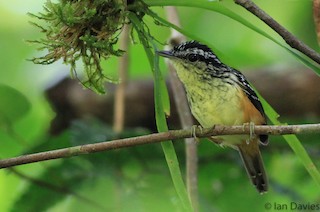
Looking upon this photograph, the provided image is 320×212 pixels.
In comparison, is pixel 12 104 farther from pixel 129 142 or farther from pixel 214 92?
pixel 129 142

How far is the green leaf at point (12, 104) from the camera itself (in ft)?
12.4

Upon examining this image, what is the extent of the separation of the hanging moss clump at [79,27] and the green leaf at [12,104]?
1.07 meters

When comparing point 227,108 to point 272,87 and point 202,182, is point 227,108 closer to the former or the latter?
point 202,182

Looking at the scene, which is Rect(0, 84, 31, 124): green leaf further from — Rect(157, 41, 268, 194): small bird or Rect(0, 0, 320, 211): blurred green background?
Rect(157, 41, 268, 194): small bird

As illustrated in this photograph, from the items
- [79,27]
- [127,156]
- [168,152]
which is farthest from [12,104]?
[168,152]

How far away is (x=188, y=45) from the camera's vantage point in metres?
3.81

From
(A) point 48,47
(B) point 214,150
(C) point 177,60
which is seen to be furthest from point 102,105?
(A) point 48,47

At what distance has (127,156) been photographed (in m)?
4.52

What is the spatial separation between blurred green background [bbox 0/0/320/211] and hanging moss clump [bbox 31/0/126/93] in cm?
109

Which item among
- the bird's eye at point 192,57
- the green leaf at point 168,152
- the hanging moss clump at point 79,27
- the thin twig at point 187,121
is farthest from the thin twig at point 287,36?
the bird's eye at point 192,57

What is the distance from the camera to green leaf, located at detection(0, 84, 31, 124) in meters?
3.79

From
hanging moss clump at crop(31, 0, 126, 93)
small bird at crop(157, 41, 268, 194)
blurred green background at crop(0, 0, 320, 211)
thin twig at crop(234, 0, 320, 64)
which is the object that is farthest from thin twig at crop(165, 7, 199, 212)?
thin twig at crop(234, 0, 320, 64)

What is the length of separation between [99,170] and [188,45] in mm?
1083

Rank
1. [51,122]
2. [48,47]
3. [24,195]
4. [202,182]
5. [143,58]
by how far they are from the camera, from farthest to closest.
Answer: [143,58] → [51,122] → [202,182] → [24,195] → [48,47]
